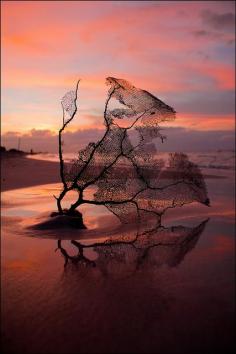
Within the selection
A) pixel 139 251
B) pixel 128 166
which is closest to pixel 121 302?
pixel 139 251

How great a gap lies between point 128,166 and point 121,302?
1.58 m

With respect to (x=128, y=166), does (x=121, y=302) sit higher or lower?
lower

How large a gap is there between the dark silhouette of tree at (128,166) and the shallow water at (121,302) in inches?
16.1

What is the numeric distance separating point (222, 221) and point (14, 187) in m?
9.42

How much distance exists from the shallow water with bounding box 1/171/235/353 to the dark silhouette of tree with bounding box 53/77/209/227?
0.41m

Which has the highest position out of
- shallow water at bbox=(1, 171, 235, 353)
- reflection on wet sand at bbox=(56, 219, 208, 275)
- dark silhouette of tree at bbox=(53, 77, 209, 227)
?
dark silhouette of tree at bbox=(53, 77, 209, 227)

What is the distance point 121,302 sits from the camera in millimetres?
4066

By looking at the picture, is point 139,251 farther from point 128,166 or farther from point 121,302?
point 128,166

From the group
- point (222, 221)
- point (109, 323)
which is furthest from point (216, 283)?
point (222, 221)

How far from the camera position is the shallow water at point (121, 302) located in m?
3.64

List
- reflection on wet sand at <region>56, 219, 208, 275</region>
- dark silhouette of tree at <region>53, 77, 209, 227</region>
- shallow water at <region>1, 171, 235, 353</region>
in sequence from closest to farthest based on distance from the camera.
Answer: dark silhouette of tree at <region>53, 77, 209, 227</region>
shallow water at <region>1, 171, 235, 353</region>
reflection on wet sand at <region>56, 219, 208, 275</region>

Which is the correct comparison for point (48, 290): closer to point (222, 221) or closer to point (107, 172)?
point (107, 172)

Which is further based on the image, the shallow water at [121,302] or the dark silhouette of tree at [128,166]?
the shallow water at [121,302]

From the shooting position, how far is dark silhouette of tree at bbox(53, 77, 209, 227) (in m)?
2.62
